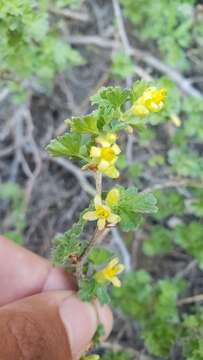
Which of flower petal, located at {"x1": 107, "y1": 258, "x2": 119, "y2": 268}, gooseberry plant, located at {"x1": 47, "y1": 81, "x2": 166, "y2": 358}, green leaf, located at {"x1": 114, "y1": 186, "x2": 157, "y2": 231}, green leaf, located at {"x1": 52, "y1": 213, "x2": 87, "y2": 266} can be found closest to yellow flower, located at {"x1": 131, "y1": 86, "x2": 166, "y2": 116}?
gooseberry plant, located at {"x1": 47, "y1": 81, "x2": 166, "y2": 358}

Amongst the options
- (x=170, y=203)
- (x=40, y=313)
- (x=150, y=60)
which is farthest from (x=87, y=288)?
(x=150, y=60)

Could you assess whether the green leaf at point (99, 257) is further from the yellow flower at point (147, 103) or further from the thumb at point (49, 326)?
the yellow flower at point (147, 103)

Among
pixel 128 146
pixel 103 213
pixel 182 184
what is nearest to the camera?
pixel 103 213

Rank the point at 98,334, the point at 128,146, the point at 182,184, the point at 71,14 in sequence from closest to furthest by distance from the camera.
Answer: the point at 98,334 < the point at 182,184 < the point at 128,146 < the point at 71,14

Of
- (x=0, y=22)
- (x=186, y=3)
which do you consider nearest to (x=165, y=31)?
(x=186, y=3)

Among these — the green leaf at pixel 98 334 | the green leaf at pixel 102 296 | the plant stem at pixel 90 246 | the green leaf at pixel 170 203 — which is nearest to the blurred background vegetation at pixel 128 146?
the green leaf at pixel 170 203

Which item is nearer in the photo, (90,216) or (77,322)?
(90,216)

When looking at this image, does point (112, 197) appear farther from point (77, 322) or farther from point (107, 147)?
point (77, 322)
